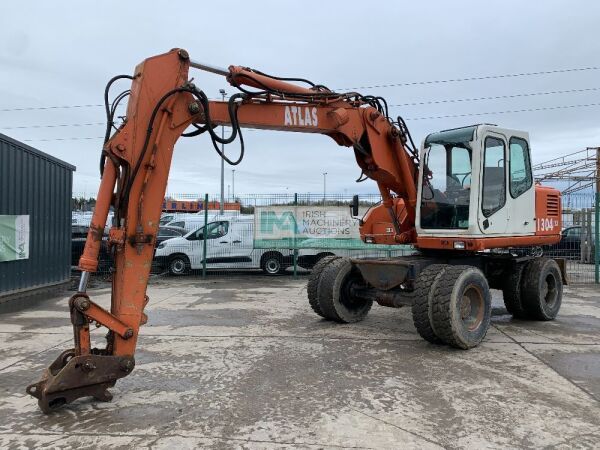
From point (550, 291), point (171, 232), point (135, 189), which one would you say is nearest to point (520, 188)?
point (550, 291)

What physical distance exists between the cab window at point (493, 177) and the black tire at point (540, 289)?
1731mm

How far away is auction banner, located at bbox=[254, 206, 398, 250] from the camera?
46.2ft

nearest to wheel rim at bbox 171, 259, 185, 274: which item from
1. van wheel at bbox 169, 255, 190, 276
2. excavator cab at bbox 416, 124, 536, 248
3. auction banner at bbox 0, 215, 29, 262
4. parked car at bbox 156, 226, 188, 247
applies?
van wheel at bbox 169, 255, 190, 276

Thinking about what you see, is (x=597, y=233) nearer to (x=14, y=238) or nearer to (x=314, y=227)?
(x=314, y=227)

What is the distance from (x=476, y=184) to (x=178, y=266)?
32.9 feet

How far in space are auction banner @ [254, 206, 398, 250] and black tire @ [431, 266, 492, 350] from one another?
7.15 metres

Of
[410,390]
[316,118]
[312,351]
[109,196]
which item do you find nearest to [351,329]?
[312,351]

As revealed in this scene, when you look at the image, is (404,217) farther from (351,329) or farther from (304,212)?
(304,212)

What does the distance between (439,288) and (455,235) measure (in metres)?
0.99

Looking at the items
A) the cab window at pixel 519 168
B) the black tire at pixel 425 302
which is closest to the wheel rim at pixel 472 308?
the black tire at pixel 425 302

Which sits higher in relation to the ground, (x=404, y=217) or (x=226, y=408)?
(x=404, y=217)

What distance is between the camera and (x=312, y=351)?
6359 millimetres

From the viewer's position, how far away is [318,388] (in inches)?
196

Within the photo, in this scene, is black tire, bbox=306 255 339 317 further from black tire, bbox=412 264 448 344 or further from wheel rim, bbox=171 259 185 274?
wheel rim, bbox=171 259 185 274
